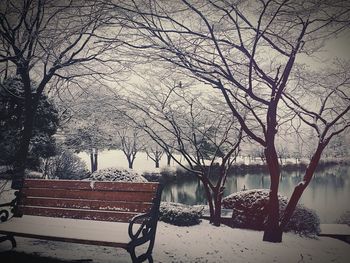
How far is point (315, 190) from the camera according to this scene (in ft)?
35.4

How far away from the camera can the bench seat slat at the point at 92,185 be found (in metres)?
3.80

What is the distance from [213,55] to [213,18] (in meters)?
0.68

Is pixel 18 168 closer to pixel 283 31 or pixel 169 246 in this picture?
pixel 169 246

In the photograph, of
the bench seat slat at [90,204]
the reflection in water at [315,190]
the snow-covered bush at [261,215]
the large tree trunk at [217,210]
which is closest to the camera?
the bench seat slat at [90,204]

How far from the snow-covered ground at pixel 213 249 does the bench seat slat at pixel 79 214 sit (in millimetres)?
482

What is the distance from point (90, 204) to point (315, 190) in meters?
9.77

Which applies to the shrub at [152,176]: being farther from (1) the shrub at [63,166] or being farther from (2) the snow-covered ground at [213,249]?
(2) the snow-covered ground at [213,249]

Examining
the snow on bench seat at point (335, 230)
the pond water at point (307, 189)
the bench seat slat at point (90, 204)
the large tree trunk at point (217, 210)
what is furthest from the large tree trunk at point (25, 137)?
the snow on bench seat at point (335, 230)

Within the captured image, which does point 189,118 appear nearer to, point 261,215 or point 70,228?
point 261,215

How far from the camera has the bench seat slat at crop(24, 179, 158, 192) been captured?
12.5ft

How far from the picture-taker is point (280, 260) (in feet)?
13.0

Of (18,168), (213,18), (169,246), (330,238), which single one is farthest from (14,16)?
(330,238)

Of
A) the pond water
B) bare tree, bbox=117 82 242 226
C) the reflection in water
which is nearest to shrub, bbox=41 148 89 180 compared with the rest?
the pond water

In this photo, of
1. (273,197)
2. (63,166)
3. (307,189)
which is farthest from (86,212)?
(307,189)
